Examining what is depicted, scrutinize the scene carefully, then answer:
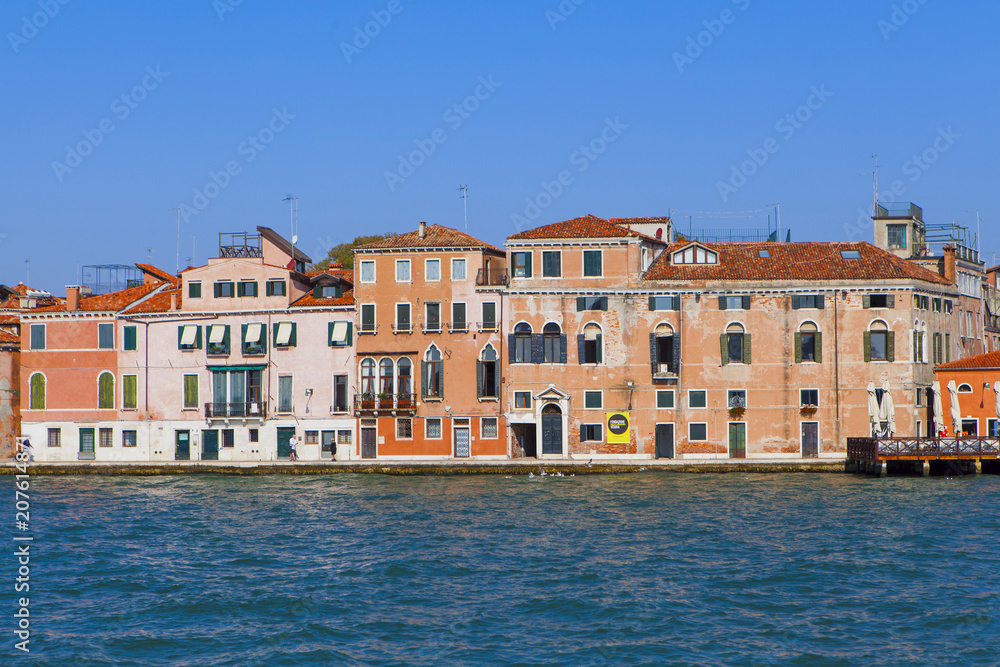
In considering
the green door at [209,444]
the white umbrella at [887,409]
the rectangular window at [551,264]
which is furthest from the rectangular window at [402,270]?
the white umbrella at [887,409]

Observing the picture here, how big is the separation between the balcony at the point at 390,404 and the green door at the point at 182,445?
25.7ft

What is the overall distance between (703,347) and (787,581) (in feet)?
71.8

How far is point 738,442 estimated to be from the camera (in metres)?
44.8

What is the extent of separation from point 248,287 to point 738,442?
830 inches

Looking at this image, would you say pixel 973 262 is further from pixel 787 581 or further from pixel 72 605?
pixel 72 605

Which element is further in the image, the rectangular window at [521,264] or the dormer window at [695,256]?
the dormer window at [695,256]

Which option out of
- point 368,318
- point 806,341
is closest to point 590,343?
point 806,341

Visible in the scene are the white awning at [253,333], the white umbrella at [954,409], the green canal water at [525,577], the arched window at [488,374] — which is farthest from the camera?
the white awning at [253,333]

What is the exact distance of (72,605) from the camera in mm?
22938

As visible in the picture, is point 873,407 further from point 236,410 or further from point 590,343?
point 236,410

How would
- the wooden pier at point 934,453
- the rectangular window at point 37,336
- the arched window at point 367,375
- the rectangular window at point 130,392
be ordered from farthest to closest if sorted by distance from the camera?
1. the rectangular window at point 37,336
2. the rectangular window at point 130,392
3. the arched window at point 367,375
4. the wooden pier at point 934,453

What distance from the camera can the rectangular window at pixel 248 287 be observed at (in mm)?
48625

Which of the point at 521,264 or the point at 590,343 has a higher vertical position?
the point at 521,264

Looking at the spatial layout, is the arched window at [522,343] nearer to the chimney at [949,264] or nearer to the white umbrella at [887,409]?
the white umbrella at [887,409]
